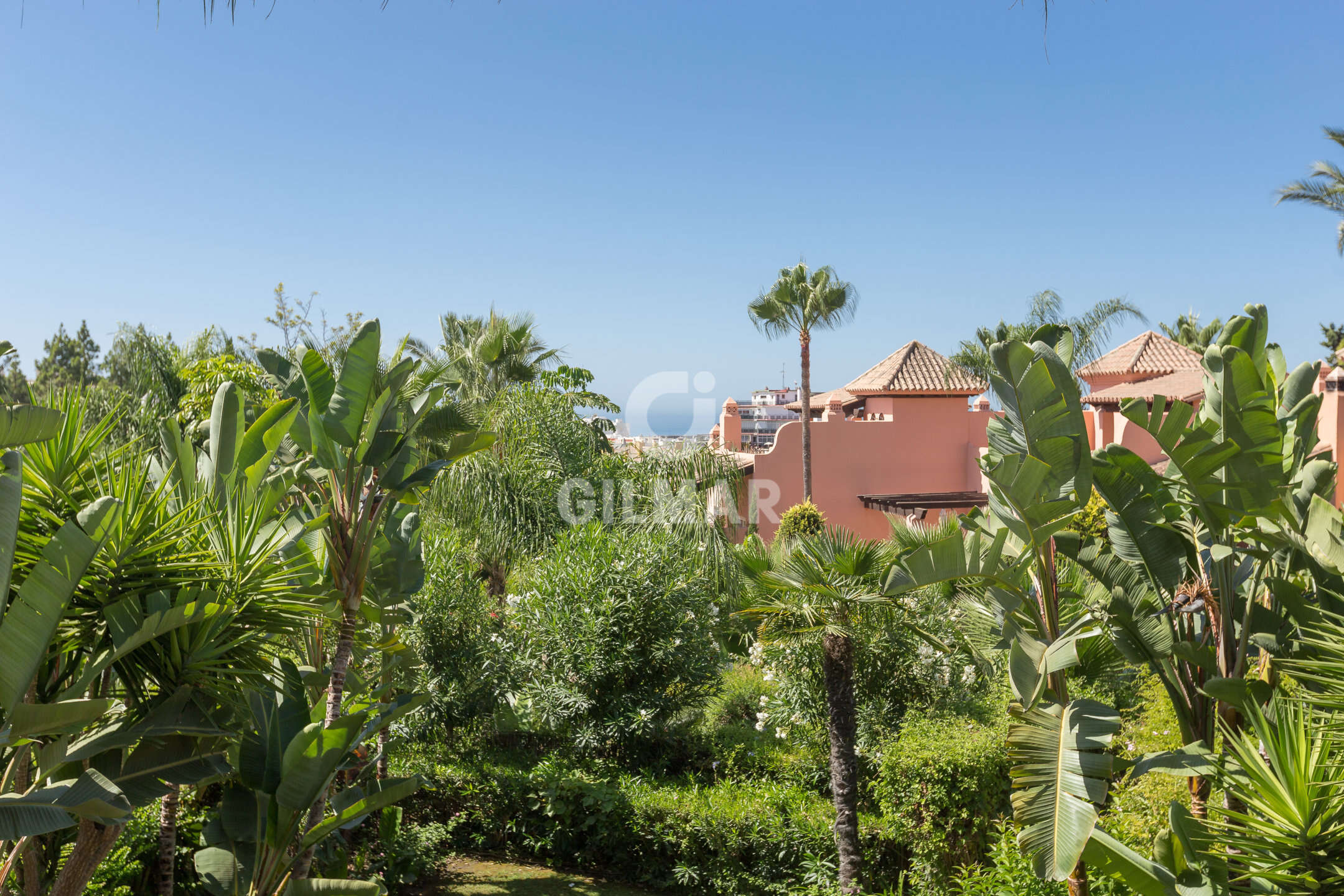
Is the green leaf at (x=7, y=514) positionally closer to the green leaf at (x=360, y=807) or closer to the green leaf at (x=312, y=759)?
the green leaf at (x=312, y=759)

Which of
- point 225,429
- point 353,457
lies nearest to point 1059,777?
point 353,457

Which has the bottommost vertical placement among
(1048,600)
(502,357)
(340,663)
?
(340,663)

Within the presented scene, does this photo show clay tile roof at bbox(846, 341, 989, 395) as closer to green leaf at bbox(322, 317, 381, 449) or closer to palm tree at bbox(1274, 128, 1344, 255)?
palm tree at bbox(1274, 128, 1344, 255)

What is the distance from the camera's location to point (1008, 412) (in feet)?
16.5

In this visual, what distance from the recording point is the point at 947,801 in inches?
269

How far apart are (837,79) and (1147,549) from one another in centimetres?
1409

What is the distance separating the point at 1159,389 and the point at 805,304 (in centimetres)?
921

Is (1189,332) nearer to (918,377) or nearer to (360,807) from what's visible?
(918,377)

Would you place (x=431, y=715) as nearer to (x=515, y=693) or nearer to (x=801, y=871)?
(x=515, y=693)

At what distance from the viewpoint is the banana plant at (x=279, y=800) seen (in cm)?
433

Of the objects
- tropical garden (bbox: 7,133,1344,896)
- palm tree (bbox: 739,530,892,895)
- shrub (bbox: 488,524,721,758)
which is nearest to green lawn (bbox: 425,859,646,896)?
tropical garden (bbox: 7,133,1344,896)

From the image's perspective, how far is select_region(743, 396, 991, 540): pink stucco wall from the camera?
72.6 ft

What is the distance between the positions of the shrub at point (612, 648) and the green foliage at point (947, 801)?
2.73 meters

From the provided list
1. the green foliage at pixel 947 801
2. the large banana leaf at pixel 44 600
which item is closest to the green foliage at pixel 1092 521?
the green foliage at pixel 947 801
